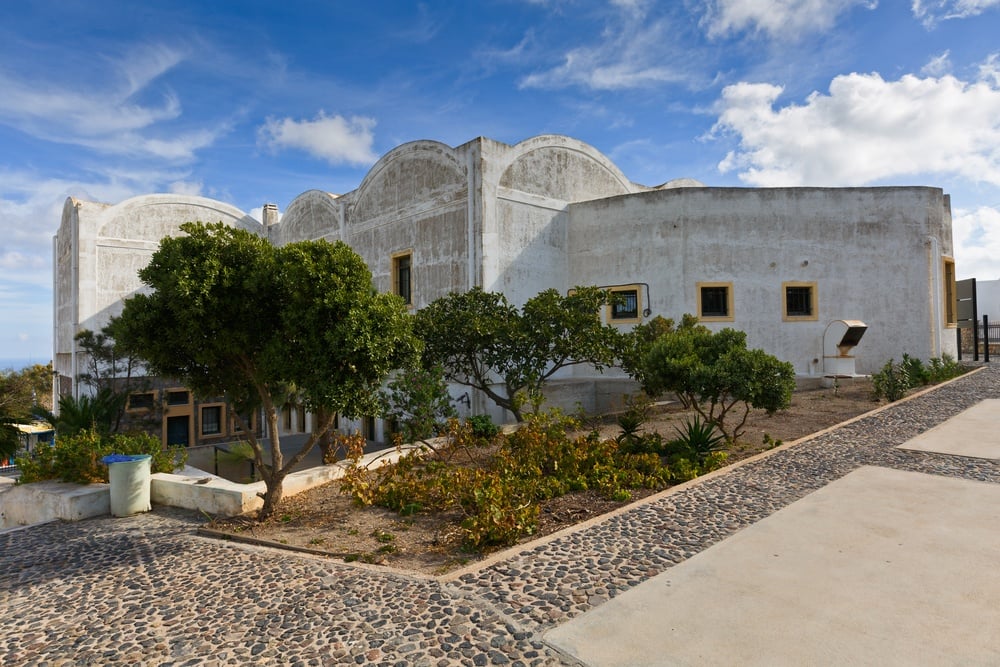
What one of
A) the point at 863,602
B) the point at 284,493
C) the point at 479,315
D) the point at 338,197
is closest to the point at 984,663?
the point at 863,602

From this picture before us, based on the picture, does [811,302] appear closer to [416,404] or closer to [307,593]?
[416,404]

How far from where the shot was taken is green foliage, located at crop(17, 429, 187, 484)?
315 inches

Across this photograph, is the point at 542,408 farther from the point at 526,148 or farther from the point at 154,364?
the point at 154,364

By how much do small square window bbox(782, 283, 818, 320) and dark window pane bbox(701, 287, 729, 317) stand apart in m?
1.72

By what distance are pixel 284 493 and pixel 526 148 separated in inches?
447

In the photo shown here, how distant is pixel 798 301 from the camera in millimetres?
15914

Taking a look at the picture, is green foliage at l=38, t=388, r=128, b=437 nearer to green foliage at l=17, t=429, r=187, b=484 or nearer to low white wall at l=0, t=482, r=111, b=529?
green foliage at l=17, t=429, r=187, b=484

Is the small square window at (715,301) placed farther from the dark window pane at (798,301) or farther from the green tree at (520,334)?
the green tree at (520,334)

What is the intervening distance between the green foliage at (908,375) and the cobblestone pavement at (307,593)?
6.13 metres

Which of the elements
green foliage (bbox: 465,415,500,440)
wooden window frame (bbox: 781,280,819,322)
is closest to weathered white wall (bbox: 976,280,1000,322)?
wooden window frame (bbox: 781,280,819,322)

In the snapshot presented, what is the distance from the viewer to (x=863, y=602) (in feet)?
12.2

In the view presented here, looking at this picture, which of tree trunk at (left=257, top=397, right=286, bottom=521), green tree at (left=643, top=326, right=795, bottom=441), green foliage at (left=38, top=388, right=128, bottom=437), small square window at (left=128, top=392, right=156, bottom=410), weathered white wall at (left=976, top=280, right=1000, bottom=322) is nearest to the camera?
tree trunk at (left=257, top=397, right=286, bottom=521)

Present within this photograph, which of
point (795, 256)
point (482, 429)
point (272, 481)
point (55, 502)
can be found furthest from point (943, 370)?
point (55, 502)

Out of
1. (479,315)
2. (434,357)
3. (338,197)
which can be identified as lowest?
(434,357)
